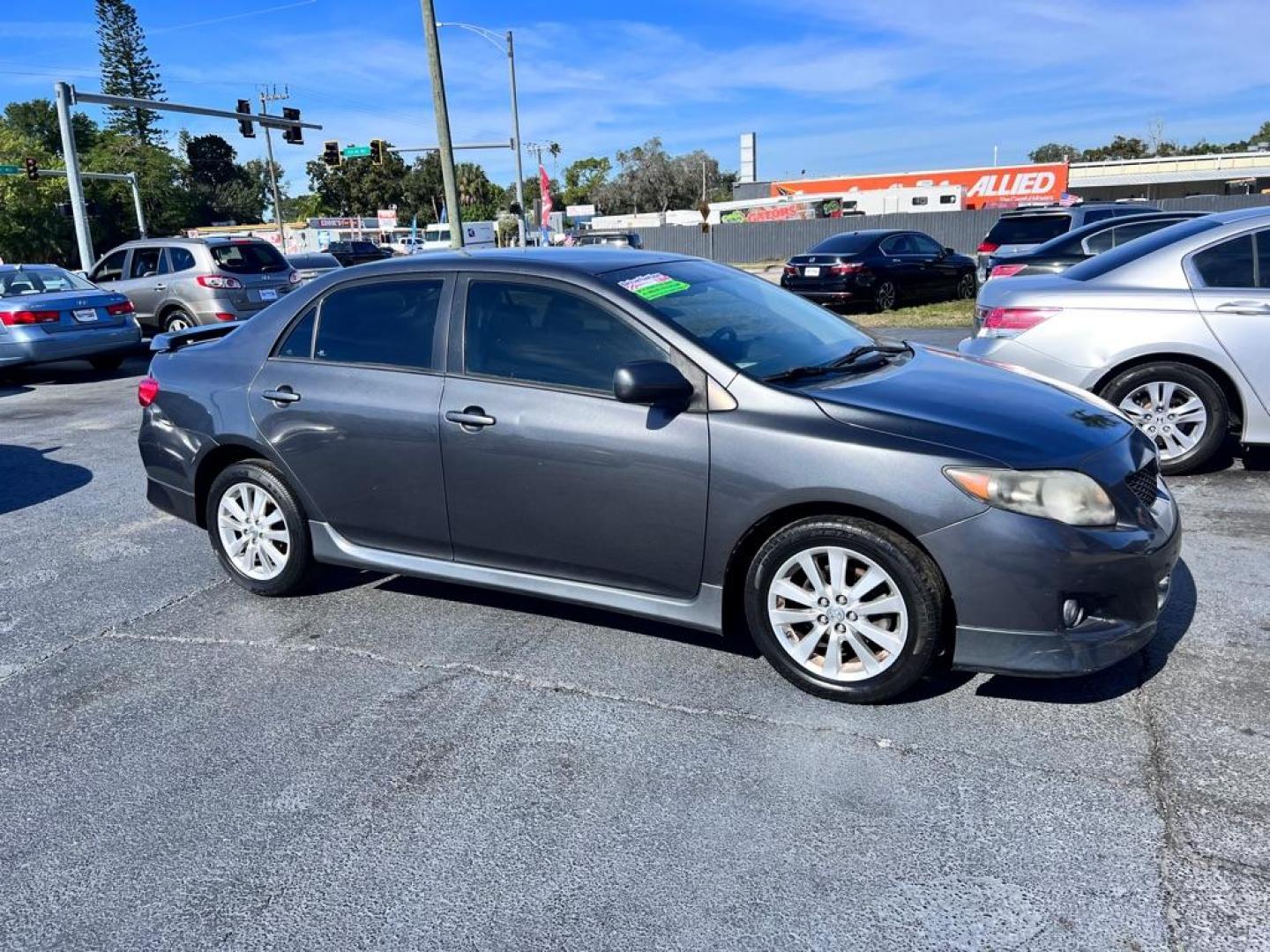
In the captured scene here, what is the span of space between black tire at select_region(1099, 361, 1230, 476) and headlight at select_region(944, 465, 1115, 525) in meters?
3.39

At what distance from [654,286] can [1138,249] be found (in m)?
4.13

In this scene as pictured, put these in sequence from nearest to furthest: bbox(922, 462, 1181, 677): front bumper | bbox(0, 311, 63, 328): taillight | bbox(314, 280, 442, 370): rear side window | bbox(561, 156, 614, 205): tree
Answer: bbox(922, 462, 1181, 677): front bumper, bbox(314, 280, 442, 370): rear side window, bbox(0, 311, 63, 328): taillight, bbox(561, 156, 614, 205): tree

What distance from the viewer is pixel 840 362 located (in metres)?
4.23

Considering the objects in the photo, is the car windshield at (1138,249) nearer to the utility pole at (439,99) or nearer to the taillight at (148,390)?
the taillight at (148,390)

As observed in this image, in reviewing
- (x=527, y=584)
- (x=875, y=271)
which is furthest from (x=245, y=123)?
(x=527, y=584)

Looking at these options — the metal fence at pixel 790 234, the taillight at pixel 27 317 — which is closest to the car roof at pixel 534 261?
the taillight at pixel 27 317

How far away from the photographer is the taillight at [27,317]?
12.1 meters

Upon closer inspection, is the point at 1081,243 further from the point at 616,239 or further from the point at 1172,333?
the point at 616,239

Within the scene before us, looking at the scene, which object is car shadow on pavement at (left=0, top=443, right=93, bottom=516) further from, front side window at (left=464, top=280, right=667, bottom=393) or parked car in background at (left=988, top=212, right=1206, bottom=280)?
parked car in background at (left=988, top=212, right=1206, bottom=280)

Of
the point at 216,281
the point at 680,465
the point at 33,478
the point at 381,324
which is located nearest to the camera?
the point at 680,465

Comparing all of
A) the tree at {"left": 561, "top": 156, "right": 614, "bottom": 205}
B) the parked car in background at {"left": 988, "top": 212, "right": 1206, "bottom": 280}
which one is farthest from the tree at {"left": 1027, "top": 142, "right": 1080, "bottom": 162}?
the parked car in background at {"left": 988, "top": 212, "right": 1206, "bottom": 280}

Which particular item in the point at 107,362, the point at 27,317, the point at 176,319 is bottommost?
the point at 107,362

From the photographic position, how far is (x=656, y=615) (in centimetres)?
392

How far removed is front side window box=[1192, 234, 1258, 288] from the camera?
618 cm
